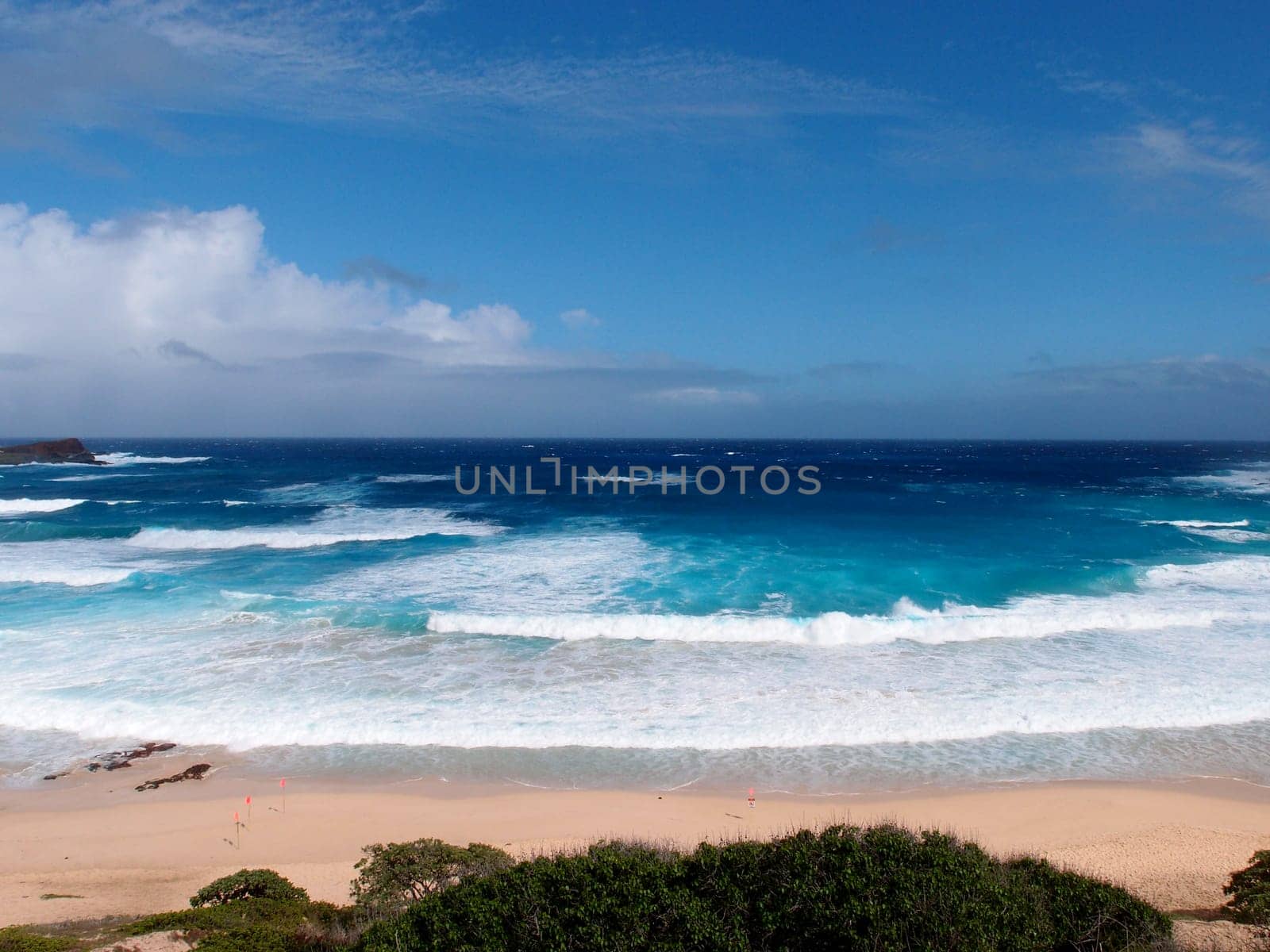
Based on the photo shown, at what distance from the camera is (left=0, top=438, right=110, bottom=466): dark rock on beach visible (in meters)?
89.1

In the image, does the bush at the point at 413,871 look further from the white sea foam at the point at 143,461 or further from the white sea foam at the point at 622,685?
the white sea foam at the point at 143,461

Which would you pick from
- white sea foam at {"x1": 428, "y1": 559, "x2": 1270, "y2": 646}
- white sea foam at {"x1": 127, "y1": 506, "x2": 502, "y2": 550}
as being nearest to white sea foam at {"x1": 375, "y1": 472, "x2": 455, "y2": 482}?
white sea foam at {"x1": 127, "y1": 506, "x2": 502, "y2": 550}

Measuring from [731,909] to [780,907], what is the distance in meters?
0.49

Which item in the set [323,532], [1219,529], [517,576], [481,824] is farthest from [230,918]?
[1219,529]

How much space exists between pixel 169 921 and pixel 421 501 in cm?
4482

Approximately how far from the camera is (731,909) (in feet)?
22.2

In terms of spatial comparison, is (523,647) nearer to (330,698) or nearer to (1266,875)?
(330,698)

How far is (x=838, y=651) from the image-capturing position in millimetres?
19266

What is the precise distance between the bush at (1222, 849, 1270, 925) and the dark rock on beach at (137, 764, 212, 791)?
1582 cm

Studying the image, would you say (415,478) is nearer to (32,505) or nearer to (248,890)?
(32,505)

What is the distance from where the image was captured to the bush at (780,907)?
641 cm

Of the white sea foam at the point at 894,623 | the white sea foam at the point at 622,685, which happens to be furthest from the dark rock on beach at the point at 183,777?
the white sea foam at the point at 894,623

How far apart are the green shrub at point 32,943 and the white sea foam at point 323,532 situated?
2699 cm

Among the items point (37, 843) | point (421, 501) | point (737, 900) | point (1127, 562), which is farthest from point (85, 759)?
point (421, 501)
